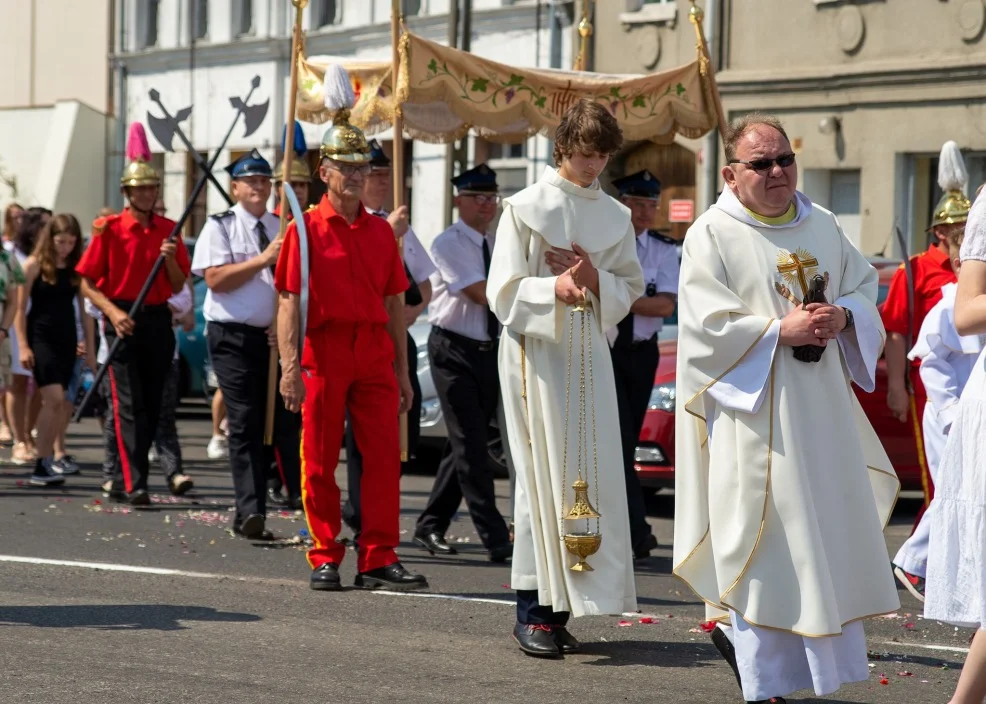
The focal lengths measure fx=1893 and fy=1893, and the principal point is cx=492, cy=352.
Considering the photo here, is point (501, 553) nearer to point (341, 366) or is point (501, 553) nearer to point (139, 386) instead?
point (341, 366)

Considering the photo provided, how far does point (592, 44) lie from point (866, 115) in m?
4.96

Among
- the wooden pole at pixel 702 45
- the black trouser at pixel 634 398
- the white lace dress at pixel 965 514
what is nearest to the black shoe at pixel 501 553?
the black trouser at pixel 634 398

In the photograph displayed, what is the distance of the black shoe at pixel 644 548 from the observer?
377 inches

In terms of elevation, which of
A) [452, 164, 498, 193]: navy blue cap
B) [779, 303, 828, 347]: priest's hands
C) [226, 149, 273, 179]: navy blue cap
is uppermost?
[226, 149, 273, 179]: navy blue cap

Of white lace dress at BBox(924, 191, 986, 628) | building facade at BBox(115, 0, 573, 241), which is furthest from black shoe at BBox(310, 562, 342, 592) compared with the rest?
building facade at BBox(115, 0, 573, 241)

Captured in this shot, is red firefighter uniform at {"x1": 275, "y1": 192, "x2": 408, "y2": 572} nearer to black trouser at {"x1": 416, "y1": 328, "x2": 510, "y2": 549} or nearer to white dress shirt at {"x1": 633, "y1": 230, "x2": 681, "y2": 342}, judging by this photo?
black trouser at {"x1": 416, "y1": 328, "x2": 510, "y2": 549}

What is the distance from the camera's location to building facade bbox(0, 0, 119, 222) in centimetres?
3506

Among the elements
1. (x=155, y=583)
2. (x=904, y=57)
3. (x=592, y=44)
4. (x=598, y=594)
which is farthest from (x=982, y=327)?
(x=592, y=44)

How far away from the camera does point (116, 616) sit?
752cm

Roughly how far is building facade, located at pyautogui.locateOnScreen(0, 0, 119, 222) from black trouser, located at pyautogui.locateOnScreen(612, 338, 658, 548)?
83.5 feet

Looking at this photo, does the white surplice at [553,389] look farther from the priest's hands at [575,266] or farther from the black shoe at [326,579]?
the black shoe at [326,579]

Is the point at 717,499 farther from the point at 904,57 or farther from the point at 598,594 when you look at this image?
the point at 904,57

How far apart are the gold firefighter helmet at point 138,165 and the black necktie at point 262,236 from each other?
158 centimetres

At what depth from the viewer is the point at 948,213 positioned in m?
9.38
